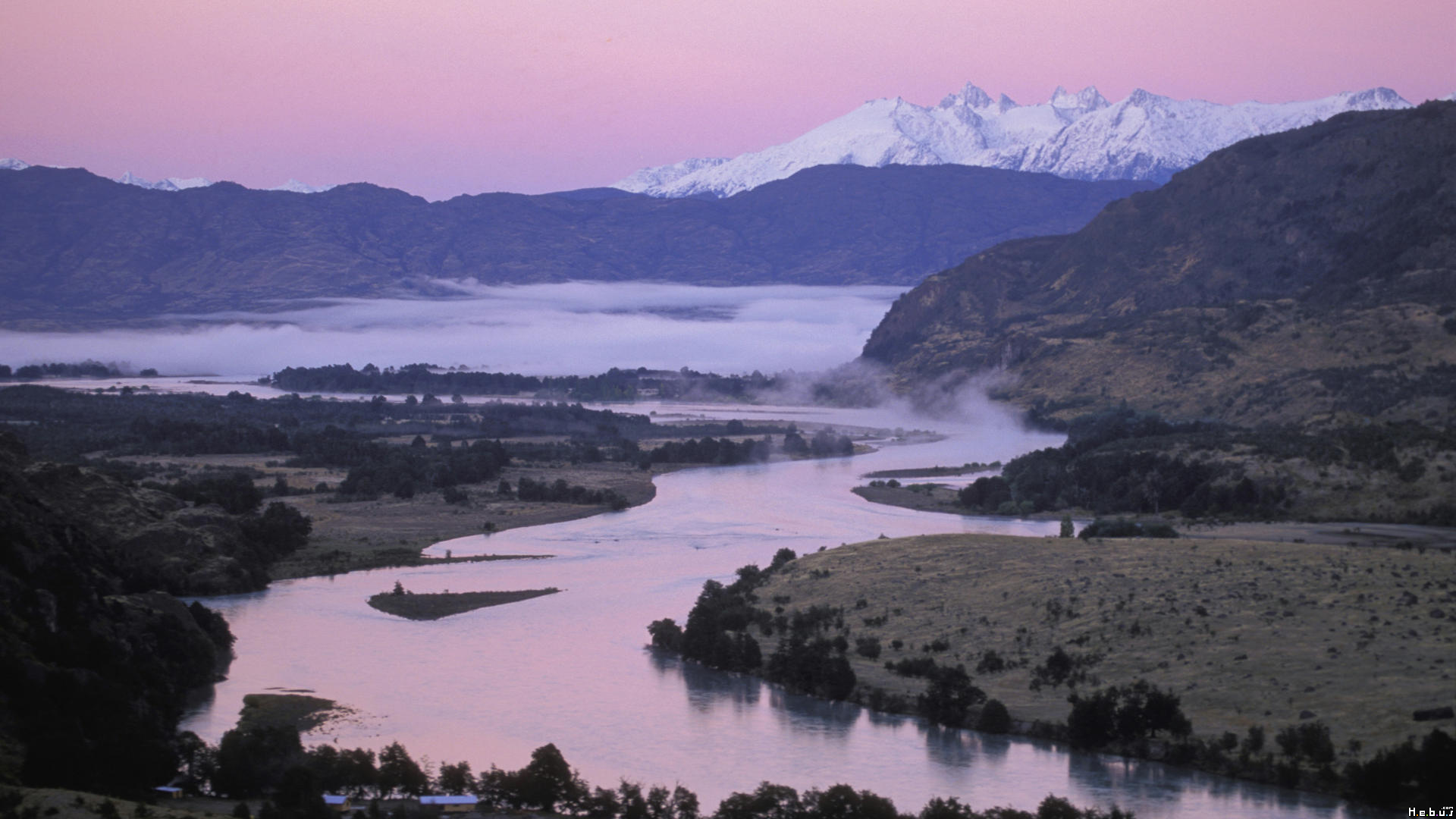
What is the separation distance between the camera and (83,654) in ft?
112

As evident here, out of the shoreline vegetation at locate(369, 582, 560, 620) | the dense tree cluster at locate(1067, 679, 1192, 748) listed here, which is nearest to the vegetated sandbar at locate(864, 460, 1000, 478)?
the shoreline vegetation at locate(369, 582, 560, 620)

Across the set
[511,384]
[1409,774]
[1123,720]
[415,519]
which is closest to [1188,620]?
[1123,720]

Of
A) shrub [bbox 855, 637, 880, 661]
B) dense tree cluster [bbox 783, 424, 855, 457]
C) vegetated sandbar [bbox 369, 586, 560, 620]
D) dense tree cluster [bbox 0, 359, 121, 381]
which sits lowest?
vegetated sandbar [bbox 369, 586, 560, 620]

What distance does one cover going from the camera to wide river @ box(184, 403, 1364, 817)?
3309 centimetres

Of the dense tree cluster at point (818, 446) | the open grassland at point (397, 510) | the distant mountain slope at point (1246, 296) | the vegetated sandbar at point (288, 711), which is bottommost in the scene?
the vegetated sandbar at point (288, 711)

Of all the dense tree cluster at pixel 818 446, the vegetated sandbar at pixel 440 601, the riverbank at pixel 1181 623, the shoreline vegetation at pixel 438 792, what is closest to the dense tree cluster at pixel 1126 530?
the riverbank at pixel 1181 623

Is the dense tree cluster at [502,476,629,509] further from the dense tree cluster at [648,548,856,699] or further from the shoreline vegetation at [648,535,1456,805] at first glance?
the dense tree cluster at [648,548,856,699]

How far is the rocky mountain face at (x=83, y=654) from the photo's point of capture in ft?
95.1

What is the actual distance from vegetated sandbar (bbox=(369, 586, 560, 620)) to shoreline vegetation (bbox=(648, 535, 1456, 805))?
25.0 ft

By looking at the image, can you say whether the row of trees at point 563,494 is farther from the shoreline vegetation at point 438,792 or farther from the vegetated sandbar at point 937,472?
the shoreline vegetation at point 438,792

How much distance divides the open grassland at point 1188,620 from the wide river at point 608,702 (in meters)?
2.44

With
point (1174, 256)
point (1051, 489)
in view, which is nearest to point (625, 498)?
point (1051, 489)

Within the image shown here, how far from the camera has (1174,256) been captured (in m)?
160

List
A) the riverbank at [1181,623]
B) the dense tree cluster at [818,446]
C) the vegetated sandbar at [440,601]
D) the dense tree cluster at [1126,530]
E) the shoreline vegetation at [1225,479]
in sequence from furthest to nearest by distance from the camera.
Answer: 1. the dense tree cluster at [818,446]
2. the shoreline vegetation at [1225,479]
3. the dense tree cluster at [1126,530]
4. the vegetated sandbar at [440,601]
5. the riverbank at [1181,623]
